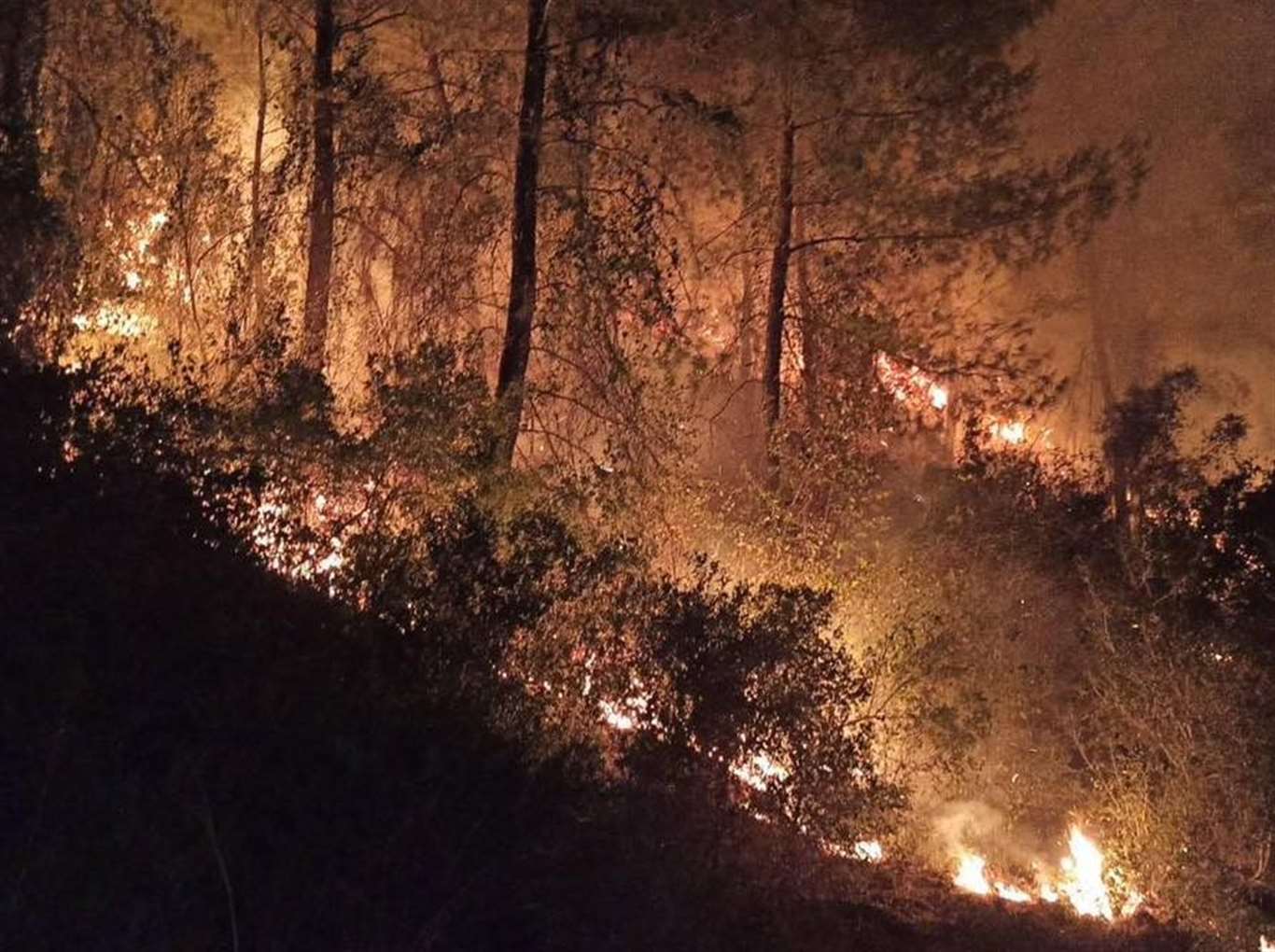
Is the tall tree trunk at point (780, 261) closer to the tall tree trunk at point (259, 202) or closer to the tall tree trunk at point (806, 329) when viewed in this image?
the tall tree trunk at point (806, 329)

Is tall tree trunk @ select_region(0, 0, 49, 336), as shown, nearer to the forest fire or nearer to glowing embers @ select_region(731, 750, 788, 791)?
the forest fire

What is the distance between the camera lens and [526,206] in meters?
12.0

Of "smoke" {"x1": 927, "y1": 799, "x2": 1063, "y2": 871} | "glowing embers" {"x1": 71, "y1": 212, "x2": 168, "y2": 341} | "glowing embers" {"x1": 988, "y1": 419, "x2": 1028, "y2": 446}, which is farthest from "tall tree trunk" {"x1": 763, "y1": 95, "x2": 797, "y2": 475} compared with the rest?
"glowing embers" {"x1": 71, "y1": 212, "x2": 168, "y2": 341}

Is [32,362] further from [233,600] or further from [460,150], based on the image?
[460,150]

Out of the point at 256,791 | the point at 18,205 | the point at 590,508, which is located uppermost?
the point at 18,205

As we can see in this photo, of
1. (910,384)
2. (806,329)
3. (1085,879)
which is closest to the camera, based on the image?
(1085,879)

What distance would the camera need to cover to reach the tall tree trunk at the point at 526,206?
11.9 metres

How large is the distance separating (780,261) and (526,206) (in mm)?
5065

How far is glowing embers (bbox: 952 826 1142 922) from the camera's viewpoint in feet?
34.3

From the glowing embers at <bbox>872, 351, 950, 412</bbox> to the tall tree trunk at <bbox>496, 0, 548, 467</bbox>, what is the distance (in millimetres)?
5086

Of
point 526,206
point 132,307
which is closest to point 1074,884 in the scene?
point 526,206

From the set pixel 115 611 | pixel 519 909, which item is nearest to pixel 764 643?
pixel 519 909

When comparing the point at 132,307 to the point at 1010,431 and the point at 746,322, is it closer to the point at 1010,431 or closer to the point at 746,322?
the point at 746,322

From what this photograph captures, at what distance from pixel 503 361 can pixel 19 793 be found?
7861mm
